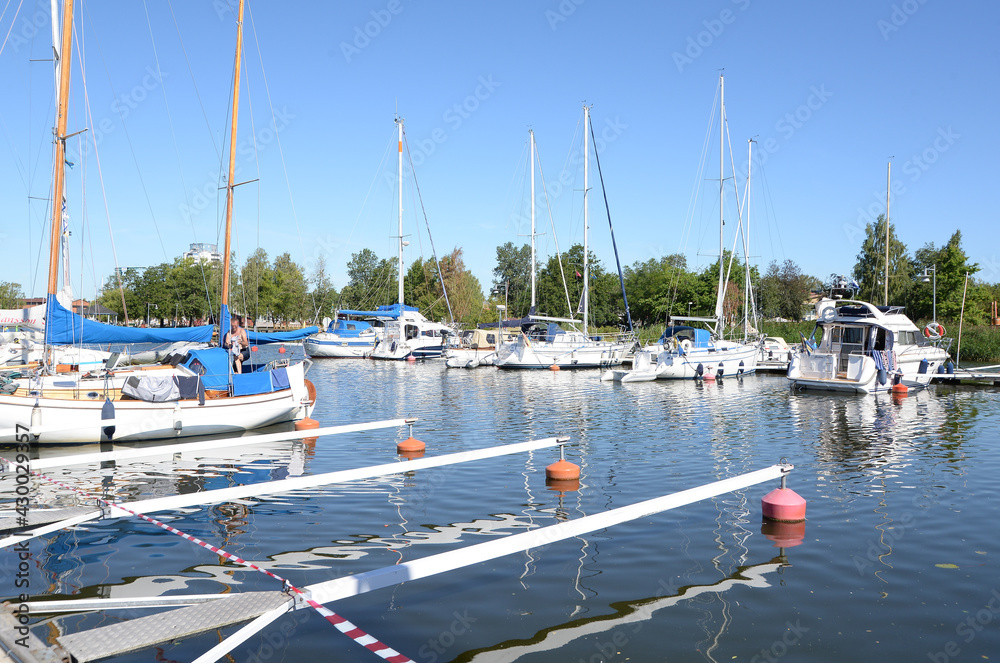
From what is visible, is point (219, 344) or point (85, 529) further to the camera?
point (219, 344)

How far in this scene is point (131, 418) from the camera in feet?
54.3

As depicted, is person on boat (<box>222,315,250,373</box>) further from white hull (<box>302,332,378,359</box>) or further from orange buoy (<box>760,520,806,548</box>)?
white hull (<box>302,332,378,359</box>)

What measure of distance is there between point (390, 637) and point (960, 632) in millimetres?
5480

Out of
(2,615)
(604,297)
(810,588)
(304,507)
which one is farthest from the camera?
(604,297)

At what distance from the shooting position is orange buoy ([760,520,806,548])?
9.46m

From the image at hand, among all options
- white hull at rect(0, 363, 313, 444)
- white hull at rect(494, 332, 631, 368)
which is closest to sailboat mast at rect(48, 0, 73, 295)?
white hull at rect(0, 363, 313, 444)

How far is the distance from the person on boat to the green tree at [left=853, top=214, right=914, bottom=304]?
2425 inches

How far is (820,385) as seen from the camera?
31438 mm

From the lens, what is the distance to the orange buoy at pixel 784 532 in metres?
9.46

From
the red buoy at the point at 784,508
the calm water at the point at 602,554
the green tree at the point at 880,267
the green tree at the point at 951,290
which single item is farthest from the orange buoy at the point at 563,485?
the green tree at the point at 880,267

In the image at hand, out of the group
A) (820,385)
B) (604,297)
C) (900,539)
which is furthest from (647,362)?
(604,297)

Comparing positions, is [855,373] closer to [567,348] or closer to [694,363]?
[694,363]

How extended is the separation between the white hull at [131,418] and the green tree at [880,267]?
62.7m

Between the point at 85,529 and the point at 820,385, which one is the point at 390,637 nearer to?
the point at 85,529
